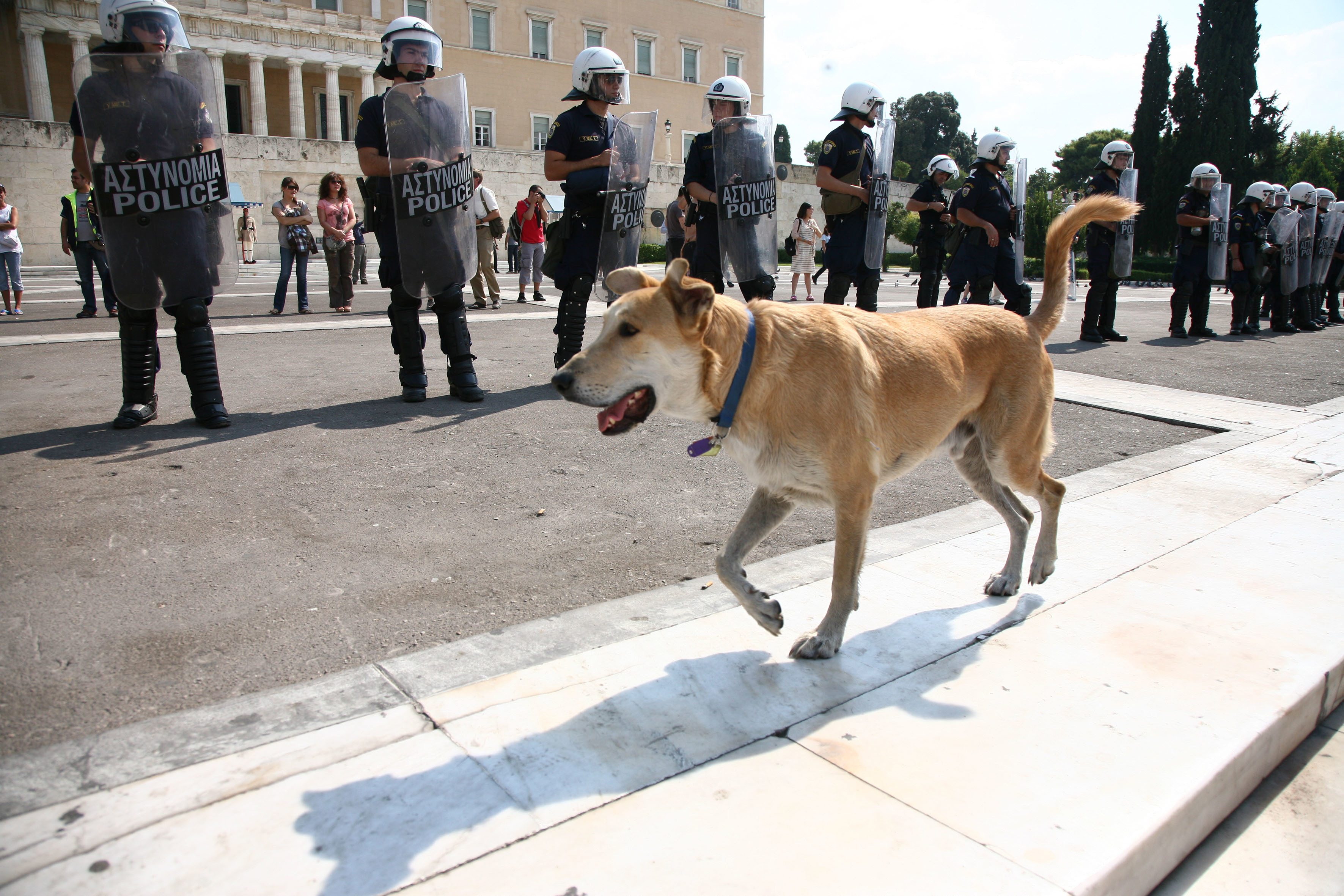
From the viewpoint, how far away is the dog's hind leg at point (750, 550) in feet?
9.22

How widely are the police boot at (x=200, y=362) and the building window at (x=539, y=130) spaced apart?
189ft

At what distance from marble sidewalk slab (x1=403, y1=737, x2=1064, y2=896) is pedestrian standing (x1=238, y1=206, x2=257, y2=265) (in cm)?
3258

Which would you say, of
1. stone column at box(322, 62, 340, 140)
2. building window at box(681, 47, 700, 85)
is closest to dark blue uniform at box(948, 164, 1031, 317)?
stone column at box(322, 62, 340, 140)

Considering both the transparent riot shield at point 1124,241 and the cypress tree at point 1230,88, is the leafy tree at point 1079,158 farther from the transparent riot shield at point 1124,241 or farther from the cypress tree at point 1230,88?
the transparent riot shield at point 1124,241

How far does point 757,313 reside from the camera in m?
2.88

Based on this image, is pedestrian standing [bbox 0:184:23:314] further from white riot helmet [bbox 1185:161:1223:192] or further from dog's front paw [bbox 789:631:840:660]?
white riot helmet [bbox 1185:161:1223:192]

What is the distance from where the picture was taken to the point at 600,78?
673 centimetres

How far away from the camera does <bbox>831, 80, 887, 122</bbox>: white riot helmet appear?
7.60 meters

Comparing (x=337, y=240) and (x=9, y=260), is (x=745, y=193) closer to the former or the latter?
(x=337, y=240)

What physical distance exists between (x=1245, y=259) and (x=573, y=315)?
11725 millimetres

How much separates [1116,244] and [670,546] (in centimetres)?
1010

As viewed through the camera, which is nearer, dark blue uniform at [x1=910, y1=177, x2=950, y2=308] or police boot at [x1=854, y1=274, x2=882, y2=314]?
police boot at [x1=854, y1=274, x2=882, y2=314]

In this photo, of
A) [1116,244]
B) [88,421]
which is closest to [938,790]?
[88,421]

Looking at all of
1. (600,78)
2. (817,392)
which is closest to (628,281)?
(817,392)
